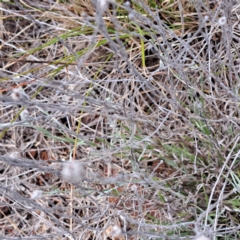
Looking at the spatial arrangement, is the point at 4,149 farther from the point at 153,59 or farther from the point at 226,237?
the point at 226,237

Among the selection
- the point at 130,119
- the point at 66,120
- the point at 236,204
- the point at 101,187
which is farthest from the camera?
the point at 66,120

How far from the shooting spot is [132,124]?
85 centimetres

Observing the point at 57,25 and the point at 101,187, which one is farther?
the point at 57,25

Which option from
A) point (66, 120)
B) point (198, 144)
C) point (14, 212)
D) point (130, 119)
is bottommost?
point (14, 212)

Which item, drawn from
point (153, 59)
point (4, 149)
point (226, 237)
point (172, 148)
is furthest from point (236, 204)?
point (4, 149)

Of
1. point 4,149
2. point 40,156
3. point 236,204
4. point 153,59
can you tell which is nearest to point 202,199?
point 236,204

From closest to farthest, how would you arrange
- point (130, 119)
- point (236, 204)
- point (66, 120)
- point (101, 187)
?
1. point (130, 119)
2. point (236, 204)
3. point (101, 187)
4. point (66, 120)

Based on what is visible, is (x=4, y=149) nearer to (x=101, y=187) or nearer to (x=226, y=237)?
(x=101, y=187)

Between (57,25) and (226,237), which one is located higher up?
(57,25)

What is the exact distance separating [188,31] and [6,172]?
0.68 metres

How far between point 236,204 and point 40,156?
0.61 m

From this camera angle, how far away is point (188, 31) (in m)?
1.09

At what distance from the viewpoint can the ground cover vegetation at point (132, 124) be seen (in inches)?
33.5

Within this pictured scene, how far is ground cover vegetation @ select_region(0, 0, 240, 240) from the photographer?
85cm
